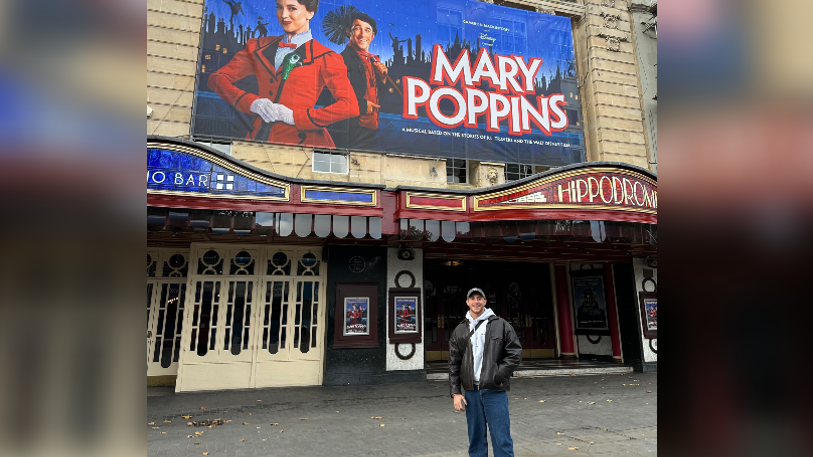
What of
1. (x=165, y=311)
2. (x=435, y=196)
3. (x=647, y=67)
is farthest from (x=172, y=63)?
(x=647, y=67)

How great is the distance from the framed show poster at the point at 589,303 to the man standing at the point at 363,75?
8.15 m

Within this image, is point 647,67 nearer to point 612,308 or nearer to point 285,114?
point 612,308

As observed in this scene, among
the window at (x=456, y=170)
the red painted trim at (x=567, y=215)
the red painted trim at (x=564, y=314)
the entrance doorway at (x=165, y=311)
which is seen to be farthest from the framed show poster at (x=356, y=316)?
the red painted trim at (x=564, y=314)

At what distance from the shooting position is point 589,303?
15008 millimetres

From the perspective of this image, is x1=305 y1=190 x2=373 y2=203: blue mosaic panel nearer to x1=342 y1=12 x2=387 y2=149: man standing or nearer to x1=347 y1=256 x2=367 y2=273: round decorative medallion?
x1=347 y1=256 x2=367 y2=273: round decorative medallion

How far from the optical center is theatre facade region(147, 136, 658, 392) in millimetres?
9195

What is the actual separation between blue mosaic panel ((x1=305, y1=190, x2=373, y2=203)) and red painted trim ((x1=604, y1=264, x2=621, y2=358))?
8.77m

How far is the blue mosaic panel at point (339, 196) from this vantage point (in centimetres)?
954

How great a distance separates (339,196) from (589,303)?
31.5ft

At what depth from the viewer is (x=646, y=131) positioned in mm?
16031

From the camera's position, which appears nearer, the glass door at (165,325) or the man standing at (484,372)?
the man standing at (484,372)

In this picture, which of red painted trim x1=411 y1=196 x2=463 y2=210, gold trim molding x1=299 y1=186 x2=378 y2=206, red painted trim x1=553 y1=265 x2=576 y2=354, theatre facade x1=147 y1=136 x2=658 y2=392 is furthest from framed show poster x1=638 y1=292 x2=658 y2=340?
gold trim molding x1=299 y1=186 x2=378 y2=206

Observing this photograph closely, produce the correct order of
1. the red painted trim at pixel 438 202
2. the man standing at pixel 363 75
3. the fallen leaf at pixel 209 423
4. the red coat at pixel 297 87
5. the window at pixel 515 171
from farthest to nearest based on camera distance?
the window at pixel 515 171, the man standing at pixel 363 75, the red coat at pixel 297 87, the red painted trim at pixel 438 202, the fallen leaf at pixel 209 423

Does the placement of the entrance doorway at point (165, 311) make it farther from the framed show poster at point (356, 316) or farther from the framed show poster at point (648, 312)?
the framed show poster at point (648, 312)
